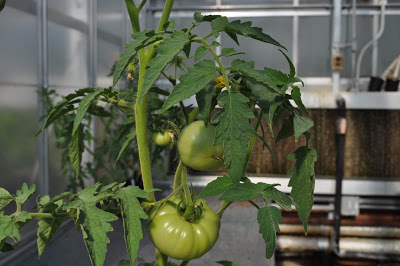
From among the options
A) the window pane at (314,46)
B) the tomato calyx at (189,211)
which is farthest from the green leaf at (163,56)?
the window pane at (314,46)

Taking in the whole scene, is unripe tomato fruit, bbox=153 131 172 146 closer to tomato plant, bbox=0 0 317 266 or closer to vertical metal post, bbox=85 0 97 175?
tomato plant, bbox=0 0 317 266

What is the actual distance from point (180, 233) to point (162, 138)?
138 mm

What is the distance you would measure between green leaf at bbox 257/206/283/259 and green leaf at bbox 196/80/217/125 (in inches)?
3.2

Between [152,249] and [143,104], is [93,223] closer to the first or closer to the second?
[143,104]

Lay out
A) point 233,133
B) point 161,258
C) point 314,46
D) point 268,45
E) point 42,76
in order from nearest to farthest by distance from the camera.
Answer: point 233,133 → point 161,258 → point 42,76 → point 268,45 → point 314,46

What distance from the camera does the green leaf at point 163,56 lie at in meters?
0.32

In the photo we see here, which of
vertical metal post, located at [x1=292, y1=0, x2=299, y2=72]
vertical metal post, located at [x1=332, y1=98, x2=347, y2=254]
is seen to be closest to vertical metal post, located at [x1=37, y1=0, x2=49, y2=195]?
vertical metal post, located at [x1=332, y1=98, x2=347, y2=254]

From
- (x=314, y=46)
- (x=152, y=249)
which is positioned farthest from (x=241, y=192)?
(x=314, y=46)

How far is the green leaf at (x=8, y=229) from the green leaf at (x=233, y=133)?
15 cm

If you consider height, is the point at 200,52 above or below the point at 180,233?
above

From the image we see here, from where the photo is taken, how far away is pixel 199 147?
366mm

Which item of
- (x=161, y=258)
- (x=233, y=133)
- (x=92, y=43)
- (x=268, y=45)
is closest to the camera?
(x=233, y=133)

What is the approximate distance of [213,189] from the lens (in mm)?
358

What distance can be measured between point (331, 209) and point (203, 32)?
1688 mm
